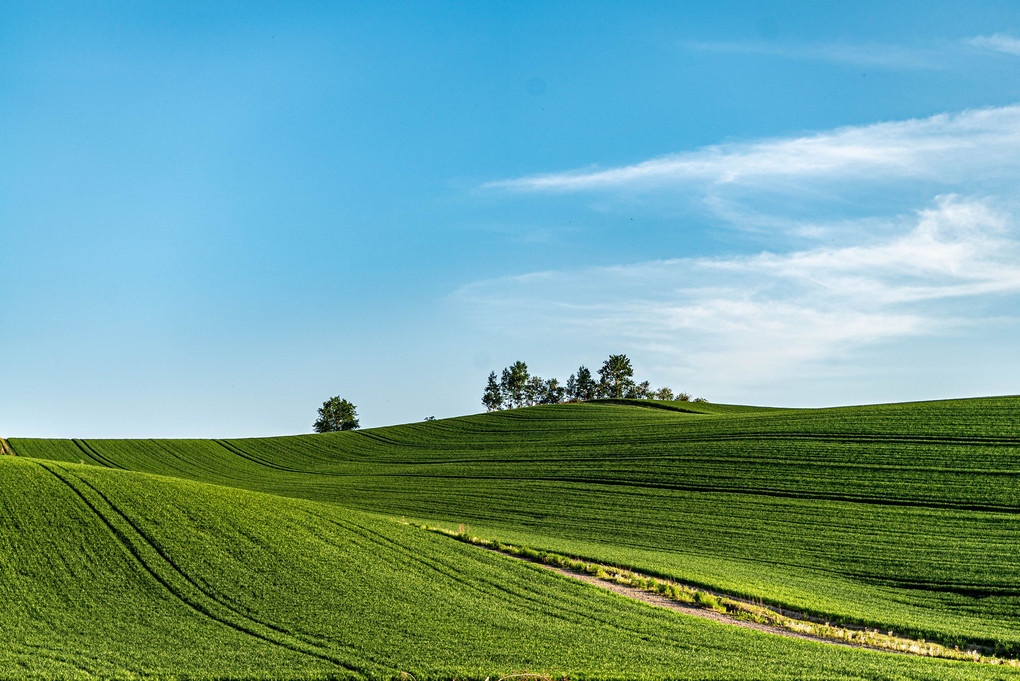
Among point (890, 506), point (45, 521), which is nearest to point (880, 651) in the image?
point (890, 506)

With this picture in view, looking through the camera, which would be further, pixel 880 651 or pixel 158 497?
pixel 158 497

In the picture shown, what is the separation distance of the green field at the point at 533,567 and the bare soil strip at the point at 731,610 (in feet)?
2.17

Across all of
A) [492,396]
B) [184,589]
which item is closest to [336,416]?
[492,396]

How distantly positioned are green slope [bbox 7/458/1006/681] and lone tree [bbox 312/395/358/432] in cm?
8327

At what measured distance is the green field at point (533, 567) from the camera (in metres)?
14.0

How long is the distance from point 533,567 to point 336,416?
295 ft

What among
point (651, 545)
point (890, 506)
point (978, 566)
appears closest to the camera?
point (978, 566)

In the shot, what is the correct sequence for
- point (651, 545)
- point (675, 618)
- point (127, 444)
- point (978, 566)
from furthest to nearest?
point (127, 444) → point (651, 545) → point (978, 566) → point (675, 618)

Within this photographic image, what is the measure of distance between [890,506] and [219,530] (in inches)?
1024

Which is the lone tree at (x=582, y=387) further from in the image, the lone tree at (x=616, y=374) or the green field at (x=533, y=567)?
the green field at (x=533, y=567)

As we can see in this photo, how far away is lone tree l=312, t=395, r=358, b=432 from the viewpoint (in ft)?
351

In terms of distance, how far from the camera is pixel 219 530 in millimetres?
21500

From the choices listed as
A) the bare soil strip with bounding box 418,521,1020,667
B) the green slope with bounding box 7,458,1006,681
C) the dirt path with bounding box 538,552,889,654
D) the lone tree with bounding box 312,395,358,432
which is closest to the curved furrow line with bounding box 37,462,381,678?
the green slope with bounding box 7,458,1006,681

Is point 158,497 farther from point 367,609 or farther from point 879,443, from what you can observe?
point 879,443
